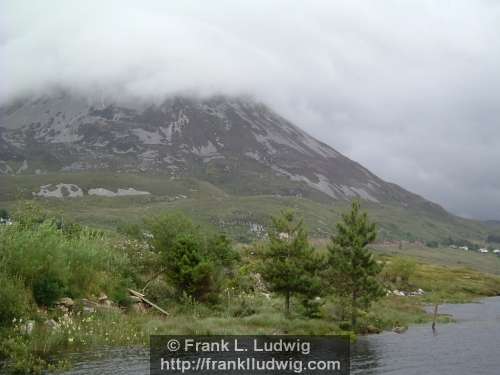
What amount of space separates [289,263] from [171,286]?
13.8 m

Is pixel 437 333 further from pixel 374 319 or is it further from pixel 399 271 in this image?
pixel 399 271

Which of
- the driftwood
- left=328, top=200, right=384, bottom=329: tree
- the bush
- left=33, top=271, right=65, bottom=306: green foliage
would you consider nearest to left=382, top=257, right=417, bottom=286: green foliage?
left=328, top=200, right=384, bottom=329: tree

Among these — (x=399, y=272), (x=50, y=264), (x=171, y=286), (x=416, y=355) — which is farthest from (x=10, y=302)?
(x=399, y=272)

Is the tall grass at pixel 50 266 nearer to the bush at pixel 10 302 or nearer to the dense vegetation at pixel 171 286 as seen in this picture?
the dense vegetation at pixel 171 286

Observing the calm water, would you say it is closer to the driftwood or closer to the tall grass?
the tall grass

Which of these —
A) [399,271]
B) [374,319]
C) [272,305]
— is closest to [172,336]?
[272,305]

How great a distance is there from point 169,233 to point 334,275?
21.9m

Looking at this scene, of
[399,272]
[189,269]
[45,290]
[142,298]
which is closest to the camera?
[45,290]

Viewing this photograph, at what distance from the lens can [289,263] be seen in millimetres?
57625

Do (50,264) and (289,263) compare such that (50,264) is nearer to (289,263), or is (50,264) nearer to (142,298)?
(142,298)

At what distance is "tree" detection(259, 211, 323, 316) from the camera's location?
189 feet
